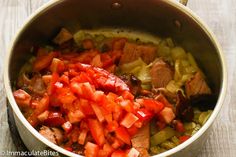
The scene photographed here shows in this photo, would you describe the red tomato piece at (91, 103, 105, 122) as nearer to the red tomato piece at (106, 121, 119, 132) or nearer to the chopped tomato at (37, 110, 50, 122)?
the red tomato piece at (106, 121, 119, 132)

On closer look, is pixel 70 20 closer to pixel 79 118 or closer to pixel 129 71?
pixel 129 71

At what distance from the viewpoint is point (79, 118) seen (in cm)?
150

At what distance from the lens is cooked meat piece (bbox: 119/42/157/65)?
1.75 metres

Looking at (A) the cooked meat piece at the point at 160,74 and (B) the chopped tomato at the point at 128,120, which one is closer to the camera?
(B) the chopped tomato at the point at 128,120

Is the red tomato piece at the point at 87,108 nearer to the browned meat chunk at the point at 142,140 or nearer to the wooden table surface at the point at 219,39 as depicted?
the browned meat chunk at the point at 142,140

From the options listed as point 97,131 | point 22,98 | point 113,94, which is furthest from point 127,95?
point 22,98

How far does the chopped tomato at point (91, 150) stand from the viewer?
1.45 m

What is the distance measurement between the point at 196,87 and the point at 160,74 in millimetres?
118

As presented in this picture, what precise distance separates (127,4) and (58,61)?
31cm

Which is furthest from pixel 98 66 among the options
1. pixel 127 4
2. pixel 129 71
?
pixel 127 4

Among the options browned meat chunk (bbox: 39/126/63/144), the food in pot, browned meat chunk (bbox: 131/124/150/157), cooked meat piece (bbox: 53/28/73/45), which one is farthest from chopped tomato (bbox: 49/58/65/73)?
browned meat chunk (bbox: 131/124/150/157)

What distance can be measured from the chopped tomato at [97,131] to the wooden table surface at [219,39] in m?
0.26

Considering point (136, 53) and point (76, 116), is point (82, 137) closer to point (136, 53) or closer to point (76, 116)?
point (76, 116)

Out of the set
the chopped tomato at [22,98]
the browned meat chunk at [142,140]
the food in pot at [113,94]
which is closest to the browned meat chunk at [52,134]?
the food in pot at [113,94]
